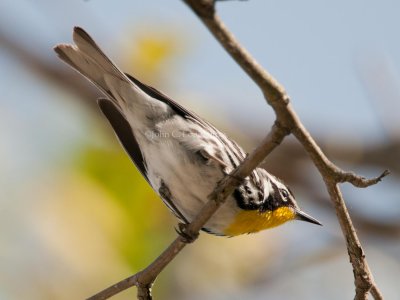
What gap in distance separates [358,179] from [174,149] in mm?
1337

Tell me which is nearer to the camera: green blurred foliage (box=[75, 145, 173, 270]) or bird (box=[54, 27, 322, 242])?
bird (box=[54, 27, 322, 242])

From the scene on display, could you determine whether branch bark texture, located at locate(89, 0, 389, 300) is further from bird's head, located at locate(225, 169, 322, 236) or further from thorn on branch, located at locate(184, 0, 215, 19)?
bird's head, located at locate(225, 169, 322, 236)

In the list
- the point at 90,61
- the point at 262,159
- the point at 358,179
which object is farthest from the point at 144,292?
the point at 90,61

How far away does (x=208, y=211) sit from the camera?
3.05 m

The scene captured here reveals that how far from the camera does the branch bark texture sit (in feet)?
7.38

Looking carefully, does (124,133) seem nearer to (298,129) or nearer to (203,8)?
(298,129)

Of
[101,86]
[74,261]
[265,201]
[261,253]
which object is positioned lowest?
[261,253]

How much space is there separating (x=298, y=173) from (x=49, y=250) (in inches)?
89.4

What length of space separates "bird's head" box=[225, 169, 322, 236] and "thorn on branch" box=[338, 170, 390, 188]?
1.00m

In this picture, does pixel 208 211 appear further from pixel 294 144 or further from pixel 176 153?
→ pixel 294 144

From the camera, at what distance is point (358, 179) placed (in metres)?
2.81

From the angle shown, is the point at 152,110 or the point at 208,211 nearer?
the point at 208,211

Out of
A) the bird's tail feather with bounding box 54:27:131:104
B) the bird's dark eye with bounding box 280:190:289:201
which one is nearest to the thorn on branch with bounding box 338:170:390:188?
the bird's dark eye with bounding box 280:190:289:201

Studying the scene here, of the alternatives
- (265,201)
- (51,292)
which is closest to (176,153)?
(265,201)
